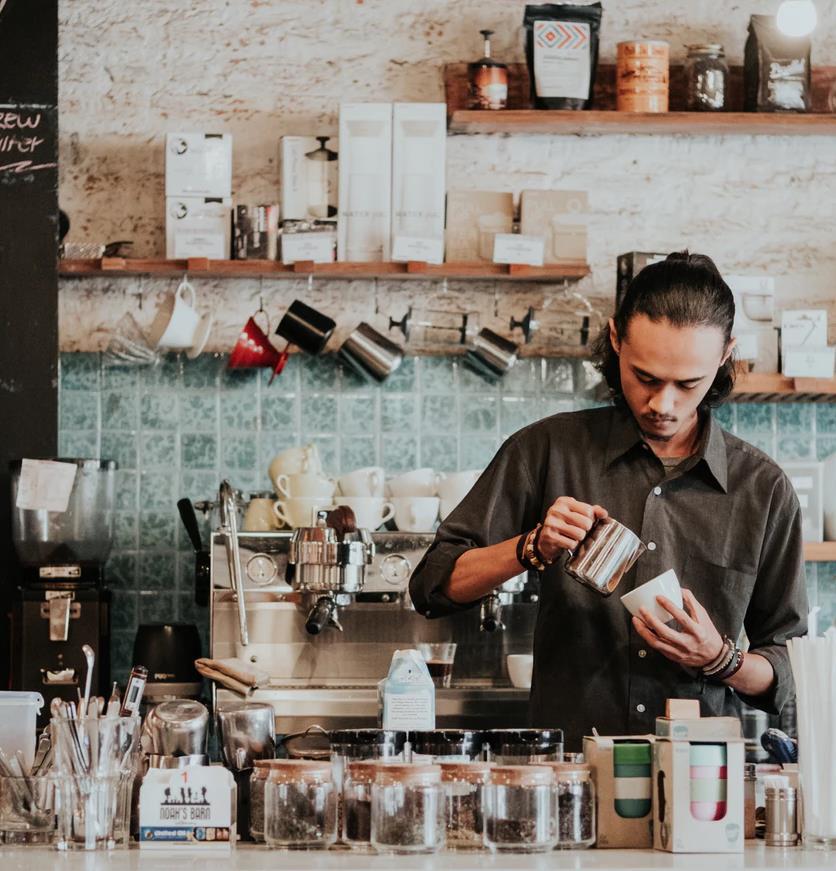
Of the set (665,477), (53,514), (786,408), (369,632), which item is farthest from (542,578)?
(786,408)

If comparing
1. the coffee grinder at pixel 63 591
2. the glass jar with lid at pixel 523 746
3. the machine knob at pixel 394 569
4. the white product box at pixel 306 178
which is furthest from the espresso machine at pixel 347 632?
the glass jar with lid at pixel 523 746

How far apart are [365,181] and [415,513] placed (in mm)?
1011

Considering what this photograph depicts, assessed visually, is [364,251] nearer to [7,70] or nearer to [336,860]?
[7,70]

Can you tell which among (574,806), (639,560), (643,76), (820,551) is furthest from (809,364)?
(574,806)

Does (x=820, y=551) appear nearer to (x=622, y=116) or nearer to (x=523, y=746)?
(x=622, y=116)

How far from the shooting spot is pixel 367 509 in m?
3.90

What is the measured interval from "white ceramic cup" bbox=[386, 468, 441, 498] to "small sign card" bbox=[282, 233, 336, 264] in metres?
0.70

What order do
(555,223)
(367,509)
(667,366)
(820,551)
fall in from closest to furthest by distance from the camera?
1. (667,366)
2. (367,509)
3. (820,551)
4. (555,223)

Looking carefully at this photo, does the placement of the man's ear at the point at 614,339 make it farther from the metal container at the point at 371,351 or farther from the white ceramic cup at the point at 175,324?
the white ceramic cup at the point at 175,324

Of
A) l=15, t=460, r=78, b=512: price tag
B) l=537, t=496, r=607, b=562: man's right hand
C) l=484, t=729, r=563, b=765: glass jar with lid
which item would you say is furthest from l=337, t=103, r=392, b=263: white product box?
l=484, t=729, r=563, b=765: glass jar with lid

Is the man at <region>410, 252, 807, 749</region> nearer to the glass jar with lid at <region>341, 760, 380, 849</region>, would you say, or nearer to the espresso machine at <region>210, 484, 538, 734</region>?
the glass jar with lid at <region>341, 760, 380, 849</region>

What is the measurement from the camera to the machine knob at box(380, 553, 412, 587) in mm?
3791

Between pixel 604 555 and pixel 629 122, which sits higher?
pixel 629 122

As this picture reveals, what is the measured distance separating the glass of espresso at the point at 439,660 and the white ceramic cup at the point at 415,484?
48 centimetres
